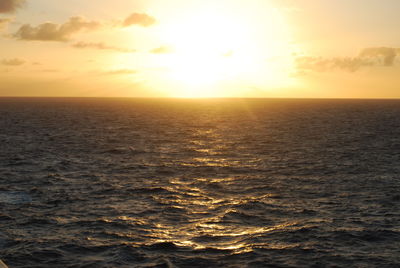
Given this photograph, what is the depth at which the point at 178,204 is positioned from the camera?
1523 inches

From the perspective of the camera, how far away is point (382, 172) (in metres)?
53.8

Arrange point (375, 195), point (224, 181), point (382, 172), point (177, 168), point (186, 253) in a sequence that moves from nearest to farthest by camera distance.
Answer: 1. point (186, 253)
2. point (375, 195)
3. point (224, 181)
4. point (382, 172)
5. point (177, 168)

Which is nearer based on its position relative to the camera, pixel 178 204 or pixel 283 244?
pixel 283 244

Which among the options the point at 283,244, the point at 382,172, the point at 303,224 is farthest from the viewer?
the point at 382,172

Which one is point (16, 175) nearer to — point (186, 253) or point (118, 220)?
point (118, 220)

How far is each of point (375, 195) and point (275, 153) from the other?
3059 centimetres

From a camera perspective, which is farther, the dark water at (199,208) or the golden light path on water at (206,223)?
the golden light path on water at (206,223)

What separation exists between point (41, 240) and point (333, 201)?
25796 mm

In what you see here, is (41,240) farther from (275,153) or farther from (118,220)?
(275,153)

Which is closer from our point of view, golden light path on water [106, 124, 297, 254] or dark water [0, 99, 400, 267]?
dark water [0, 99, 400, 267]

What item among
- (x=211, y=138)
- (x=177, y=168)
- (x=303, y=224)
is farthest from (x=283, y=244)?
(x=211, y=138)

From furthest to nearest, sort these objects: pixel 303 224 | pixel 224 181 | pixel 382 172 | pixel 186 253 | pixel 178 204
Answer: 1. pixel 382 172
2. pixel 224 181
3. pixel 178 204
4. pixel 303 224
5. pixel 186 253

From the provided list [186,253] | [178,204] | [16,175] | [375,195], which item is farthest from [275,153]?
[186,253]

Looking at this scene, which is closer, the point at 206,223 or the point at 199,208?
the point at 206,223
